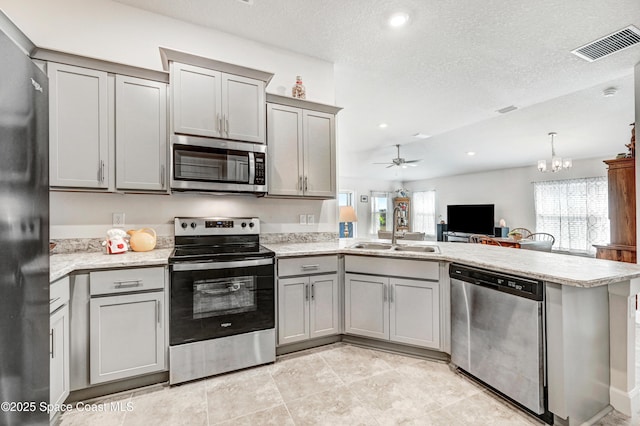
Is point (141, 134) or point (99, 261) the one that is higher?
point (141, 134)

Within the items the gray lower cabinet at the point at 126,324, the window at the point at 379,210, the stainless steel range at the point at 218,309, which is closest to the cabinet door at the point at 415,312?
the stainless steel range at the point at 218,309

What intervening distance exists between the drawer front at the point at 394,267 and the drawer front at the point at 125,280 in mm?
1547

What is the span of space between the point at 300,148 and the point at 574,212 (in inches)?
287

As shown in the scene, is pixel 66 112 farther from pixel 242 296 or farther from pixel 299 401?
pixel 299 401

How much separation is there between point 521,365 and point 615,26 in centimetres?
296

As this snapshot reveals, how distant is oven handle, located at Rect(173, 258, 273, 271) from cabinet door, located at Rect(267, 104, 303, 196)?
0.74m

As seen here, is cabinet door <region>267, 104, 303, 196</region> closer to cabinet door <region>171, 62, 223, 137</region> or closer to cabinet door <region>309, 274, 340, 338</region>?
cabinet door <region>171, 62, 223, 137</region>

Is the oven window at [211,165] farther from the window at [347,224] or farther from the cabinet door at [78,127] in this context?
the window at [347,224]

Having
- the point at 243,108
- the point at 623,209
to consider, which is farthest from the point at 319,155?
the point at 623,209

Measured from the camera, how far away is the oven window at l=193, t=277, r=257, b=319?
2053 millimetres

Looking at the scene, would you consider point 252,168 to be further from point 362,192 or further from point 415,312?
point 362,192

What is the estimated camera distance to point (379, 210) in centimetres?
1088

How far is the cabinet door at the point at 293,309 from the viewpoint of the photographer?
2365 mm

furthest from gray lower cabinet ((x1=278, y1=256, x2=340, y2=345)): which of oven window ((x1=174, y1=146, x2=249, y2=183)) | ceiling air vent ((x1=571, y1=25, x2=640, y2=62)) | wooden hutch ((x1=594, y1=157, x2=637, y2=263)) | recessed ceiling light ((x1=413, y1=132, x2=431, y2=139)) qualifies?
recessed ceiling light ((x1=413, y1=132, x2=431, y2=139))
